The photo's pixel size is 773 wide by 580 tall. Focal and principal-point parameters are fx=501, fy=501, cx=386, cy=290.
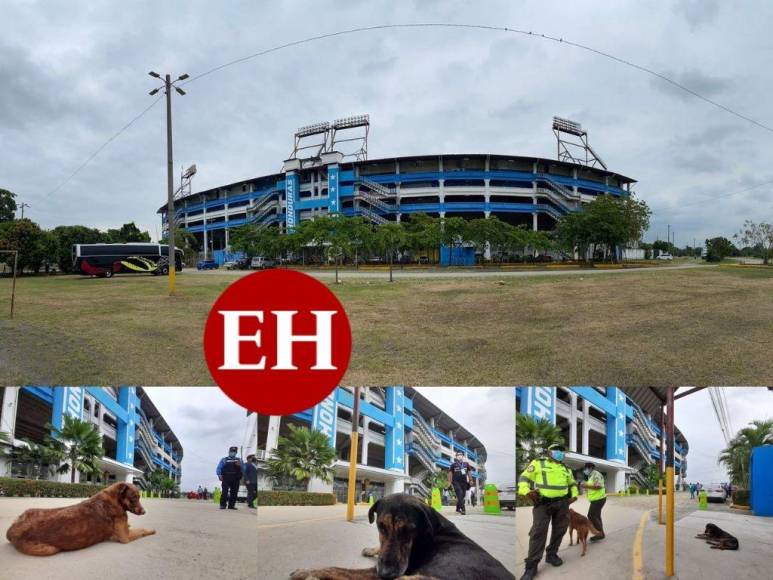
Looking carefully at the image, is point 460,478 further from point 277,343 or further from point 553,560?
point 277,343

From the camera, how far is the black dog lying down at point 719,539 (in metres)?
4.90

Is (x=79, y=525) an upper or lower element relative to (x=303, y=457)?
lower

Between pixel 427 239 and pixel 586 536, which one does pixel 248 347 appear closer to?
pixel 586 536

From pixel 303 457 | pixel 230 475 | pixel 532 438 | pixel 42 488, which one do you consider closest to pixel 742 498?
pixel 532 438

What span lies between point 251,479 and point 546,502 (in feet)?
9.33

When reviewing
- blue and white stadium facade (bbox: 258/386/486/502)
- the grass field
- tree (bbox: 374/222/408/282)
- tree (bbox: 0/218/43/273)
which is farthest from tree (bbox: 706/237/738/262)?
tree (bbox: 0/218/43/273)

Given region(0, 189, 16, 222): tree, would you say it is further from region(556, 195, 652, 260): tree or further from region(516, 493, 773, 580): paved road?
region(556, 195, 652, 260): tree

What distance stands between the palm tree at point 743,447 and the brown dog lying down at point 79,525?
20.0ft

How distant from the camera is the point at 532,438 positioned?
496 centimetres

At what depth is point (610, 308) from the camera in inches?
598

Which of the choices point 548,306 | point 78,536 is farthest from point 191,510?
point 548,306

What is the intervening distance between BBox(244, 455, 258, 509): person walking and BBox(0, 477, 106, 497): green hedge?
1685 millimetres

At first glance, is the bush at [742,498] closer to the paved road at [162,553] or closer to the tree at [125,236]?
the paved road at [162,553]

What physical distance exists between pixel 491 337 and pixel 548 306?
4.59 metres
